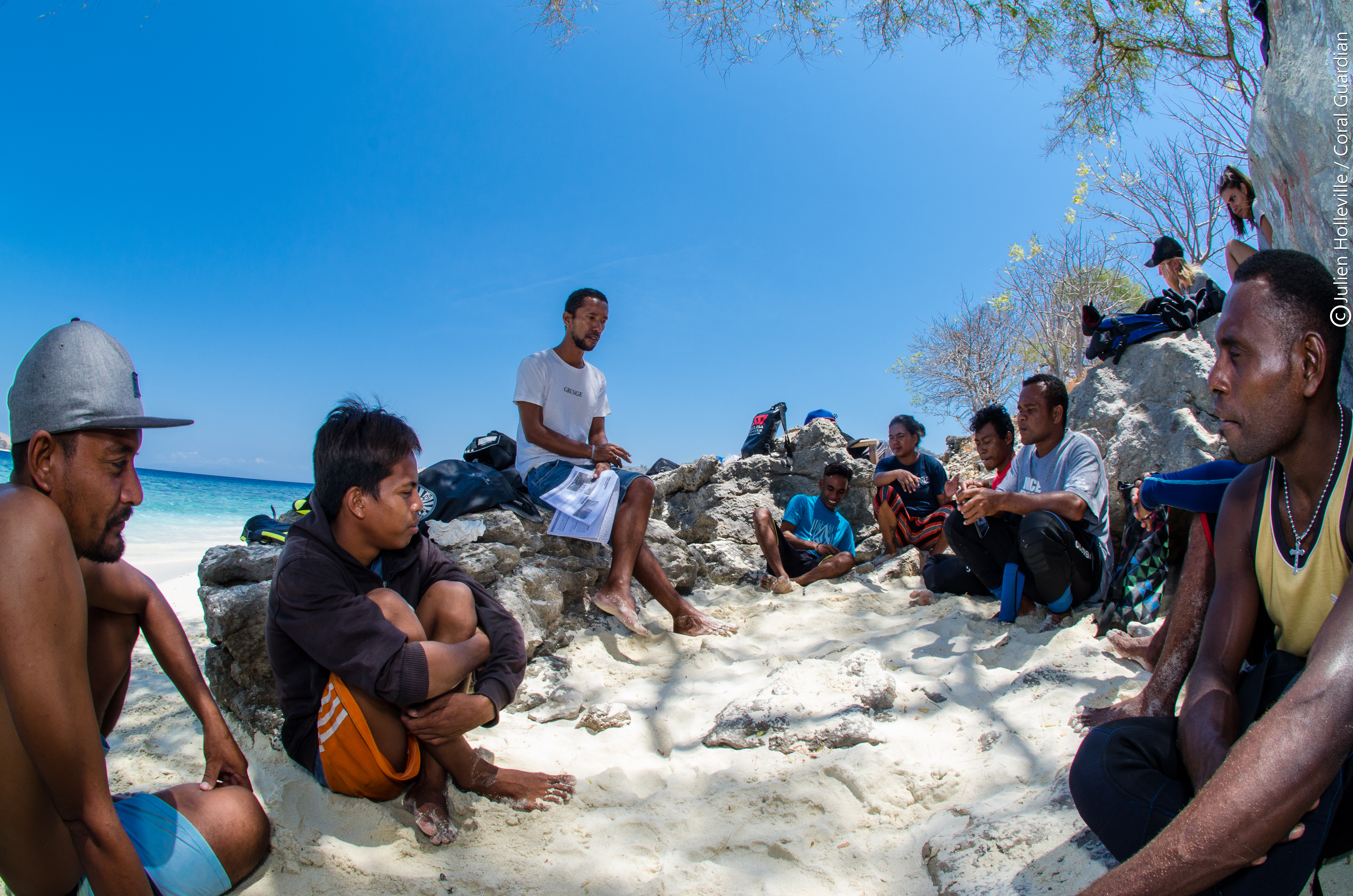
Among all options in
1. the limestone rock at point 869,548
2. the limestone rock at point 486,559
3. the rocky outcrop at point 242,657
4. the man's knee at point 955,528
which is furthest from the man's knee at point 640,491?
the limestone rock at point 869,548

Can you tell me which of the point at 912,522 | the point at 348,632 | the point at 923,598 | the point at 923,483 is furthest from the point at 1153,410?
the point at 348,632

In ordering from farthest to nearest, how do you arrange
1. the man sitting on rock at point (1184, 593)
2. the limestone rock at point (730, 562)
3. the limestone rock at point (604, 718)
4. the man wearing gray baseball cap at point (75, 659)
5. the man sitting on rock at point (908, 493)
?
1. the man sitting on rock at point (908, 493)
2. the limestone rock at point (730, 562)
3. the limestone rock at point (604, 718)
4. the man sitting on rock at point (1184, 593)
5. the man wearing gray baseball cap at point (75, 659)

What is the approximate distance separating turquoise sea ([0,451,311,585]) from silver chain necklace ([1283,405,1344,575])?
2706 mm

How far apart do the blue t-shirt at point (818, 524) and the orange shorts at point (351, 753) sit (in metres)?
4.44

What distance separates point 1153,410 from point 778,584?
9.62ft

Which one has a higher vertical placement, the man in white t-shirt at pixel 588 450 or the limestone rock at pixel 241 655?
the man in white t-shirt at pixel 588 450

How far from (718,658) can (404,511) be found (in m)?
2.03

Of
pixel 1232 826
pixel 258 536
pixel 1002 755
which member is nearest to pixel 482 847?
pixel 1002 755

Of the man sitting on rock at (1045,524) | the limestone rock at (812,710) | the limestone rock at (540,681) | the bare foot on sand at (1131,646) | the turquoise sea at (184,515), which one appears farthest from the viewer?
the turquoise sea at (184,515)

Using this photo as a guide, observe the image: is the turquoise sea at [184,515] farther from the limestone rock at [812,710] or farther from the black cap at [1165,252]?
the black cap at [1165,252]

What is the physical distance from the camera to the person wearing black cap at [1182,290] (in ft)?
17.0

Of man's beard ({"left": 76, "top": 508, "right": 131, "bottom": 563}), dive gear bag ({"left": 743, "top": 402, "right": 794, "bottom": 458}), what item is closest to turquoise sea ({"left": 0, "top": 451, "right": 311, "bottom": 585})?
man's beard ({"left": 76, "top": 508, "right": 131, "bottom": 563})

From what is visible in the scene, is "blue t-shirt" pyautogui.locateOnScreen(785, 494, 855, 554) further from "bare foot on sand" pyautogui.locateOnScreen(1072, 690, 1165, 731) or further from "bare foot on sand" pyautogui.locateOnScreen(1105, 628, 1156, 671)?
"bare foot on sand" pyautogui.locateOnScreen(1072, 690, 1165, 731)

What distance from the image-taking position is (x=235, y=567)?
301 centimetres
